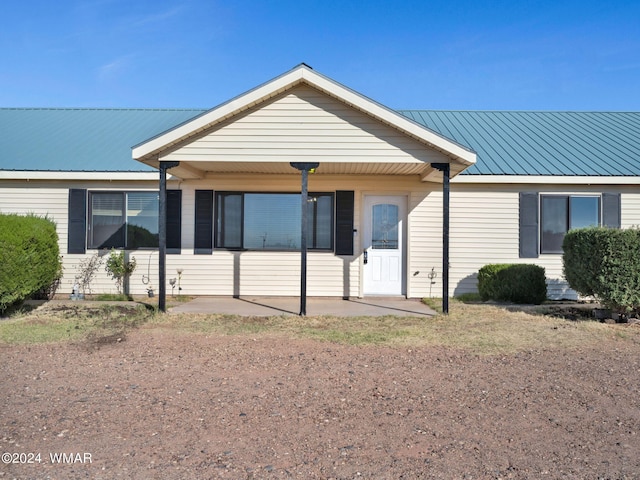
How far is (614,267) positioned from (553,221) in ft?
9.83

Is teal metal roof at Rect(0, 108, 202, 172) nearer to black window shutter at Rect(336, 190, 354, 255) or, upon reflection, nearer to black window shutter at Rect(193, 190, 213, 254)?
black window shutter at Rect(193, 190, 213, 254)

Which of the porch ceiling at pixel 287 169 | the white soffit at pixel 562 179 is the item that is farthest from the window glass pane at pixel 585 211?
the porch ceiling at pixel 287 169

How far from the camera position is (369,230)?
1085 cm

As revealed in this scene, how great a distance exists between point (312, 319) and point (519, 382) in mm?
3815

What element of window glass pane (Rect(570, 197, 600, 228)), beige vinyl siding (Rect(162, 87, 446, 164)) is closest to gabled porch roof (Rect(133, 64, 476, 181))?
beige vinyl siding (Rect(162, 87, 446, 164))

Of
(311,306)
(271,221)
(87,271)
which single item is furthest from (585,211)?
(87,271)

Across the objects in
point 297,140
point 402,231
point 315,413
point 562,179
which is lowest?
point 315,413

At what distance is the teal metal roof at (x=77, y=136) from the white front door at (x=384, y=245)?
194 inches

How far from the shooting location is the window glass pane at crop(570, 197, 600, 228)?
10.7 meters

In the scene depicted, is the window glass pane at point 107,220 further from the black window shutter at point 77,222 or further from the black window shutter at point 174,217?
the black window shutter at point 174,217

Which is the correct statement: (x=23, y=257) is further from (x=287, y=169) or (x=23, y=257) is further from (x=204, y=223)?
(x=287, y=169)

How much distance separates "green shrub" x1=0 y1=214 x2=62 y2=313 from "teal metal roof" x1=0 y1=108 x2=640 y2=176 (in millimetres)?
2062

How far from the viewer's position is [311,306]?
955 centimetres

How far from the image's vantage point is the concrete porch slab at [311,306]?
8.82 meters
